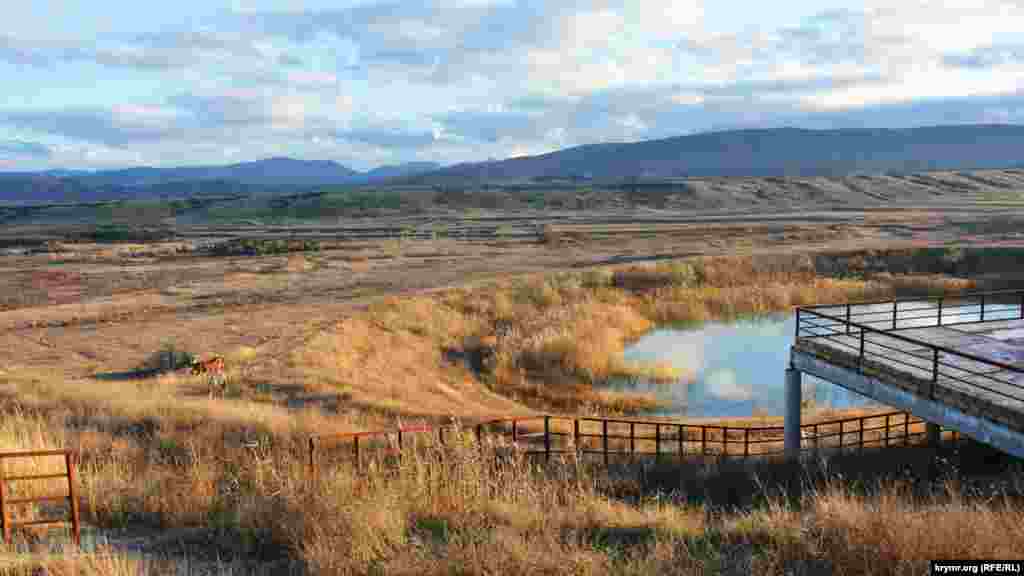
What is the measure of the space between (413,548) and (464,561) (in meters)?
0.60

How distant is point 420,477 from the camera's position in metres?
9.52

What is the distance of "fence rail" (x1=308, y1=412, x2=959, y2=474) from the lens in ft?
50.6

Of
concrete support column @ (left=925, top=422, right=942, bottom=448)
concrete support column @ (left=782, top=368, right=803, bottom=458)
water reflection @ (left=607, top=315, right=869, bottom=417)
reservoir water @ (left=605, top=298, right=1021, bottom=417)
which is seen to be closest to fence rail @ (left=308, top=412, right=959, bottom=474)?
concrete support column @ (left=925, top=422, right=942, bottom=448)

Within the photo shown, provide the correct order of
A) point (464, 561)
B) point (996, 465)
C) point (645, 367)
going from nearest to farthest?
point (464, 561), point (996, 465), point (645, 367)

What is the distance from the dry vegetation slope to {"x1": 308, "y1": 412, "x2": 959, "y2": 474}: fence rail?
1.02m

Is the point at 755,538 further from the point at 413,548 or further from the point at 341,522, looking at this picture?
the point at 341,522

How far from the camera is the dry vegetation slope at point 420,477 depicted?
738 centimetres

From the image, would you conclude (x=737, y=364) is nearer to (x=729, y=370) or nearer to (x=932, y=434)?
(x=729, y=370)

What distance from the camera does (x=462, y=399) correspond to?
82.7 feet

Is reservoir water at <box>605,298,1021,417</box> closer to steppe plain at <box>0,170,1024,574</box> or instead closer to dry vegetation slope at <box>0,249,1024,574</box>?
dry vegetation slope at <box>0,249,1024,574</box>

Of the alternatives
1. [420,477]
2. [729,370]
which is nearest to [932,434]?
[420,477]

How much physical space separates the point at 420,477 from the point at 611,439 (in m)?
10.5

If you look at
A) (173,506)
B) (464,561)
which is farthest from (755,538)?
(173,506)

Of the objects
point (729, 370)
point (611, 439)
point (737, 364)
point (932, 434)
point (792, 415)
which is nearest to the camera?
point (792, 415)
